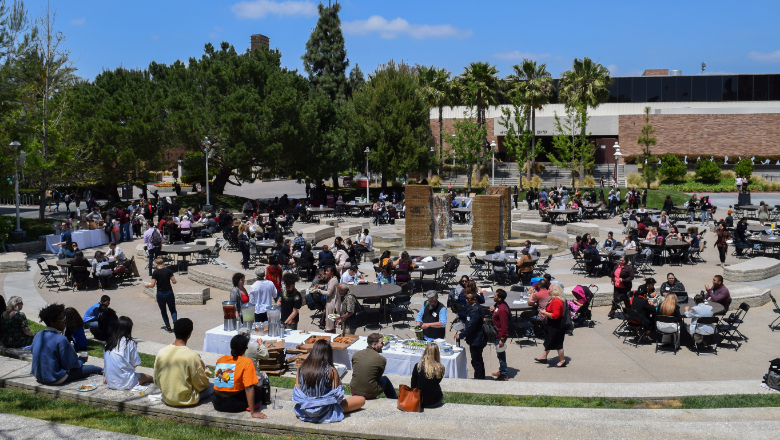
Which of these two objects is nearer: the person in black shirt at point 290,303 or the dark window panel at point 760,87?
the person in black shirt at point 290,303

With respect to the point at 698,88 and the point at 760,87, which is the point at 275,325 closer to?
the point at 698,88

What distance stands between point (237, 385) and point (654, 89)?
63.6 meters

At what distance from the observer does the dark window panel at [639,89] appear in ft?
203

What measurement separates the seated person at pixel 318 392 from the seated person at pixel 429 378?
99 cm

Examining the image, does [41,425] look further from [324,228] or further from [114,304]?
[324,228]

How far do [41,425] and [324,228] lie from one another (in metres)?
18.9

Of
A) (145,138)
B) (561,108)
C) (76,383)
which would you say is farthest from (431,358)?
(561,108)

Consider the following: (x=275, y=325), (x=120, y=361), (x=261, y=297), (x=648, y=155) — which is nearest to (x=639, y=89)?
(x=648, y=155)

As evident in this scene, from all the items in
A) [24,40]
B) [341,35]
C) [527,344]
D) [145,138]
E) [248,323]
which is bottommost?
[527,344]

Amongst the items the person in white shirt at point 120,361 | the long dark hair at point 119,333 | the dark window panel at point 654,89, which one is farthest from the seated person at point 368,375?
the dark window panel at point 654,89

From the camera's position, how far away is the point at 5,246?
2191 centimetres

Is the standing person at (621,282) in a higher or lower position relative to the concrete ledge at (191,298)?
higher

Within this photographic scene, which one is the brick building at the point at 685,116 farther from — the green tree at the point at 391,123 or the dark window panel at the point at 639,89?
the green tree at the point at 391,123

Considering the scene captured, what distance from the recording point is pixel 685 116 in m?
58.2
